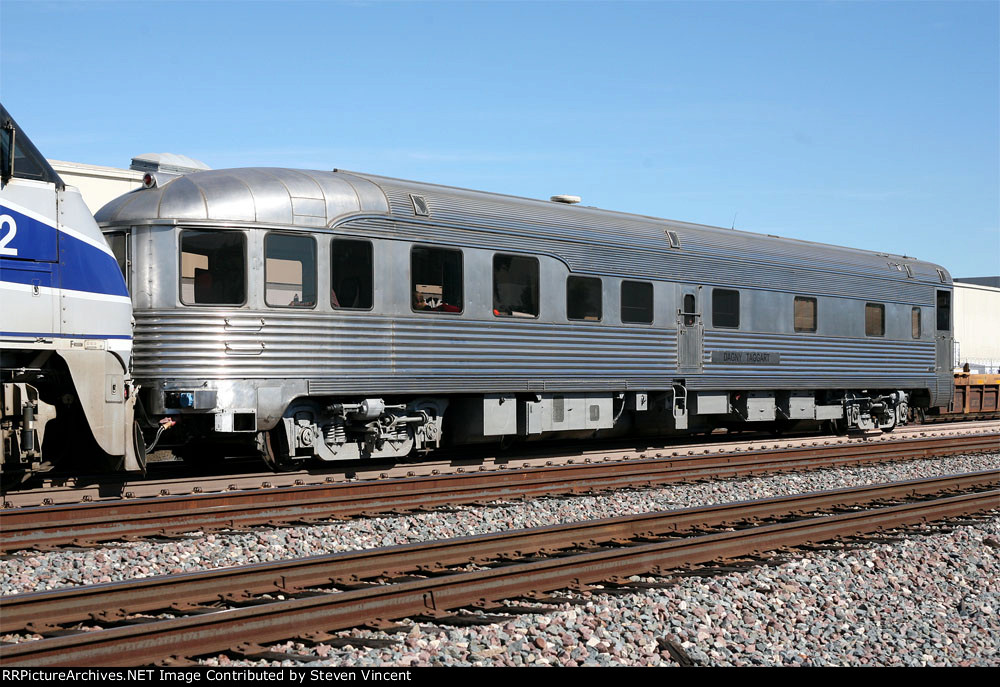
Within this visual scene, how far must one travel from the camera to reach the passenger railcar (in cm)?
1084

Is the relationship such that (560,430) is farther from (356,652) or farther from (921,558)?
(356,652)

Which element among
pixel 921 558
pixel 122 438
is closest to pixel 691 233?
pixel 921 558

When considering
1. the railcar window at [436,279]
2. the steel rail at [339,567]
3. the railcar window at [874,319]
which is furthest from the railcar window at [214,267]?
the railcar window at [874,319]

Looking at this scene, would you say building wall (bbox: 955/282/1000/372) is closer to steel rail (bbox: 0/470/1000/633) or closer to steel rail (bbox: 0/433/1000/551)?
steel rail (bbox: 0/433/1000/551)

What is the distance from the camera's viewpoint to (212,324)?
1073 centimetres

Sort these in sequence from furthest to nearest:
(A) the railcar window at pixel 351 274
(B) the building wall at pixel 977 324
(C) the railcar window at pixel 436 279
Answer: (B) the building wall at pixel 977 324
(C) the railcar window at pixel 436 279
(A) the railcar window at pixel 351 274

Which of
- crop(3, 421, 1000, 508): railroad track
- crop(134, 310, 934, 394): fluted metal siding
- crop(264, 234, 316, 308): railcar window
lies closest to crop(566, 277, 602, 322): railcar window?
crop(134, 310, 934, 394): fluted metal siding

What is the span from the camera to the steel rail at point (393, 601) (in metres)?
4.89

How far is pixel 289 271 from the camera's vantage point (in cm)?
1124

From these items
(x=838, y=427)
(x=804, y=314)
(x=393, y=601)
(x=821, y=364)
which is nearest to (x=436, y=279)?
(x=393, y=601)

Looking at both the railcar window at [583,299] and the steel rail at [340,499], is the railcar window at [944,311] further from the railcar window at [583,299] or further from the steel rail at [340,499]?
the railcar window at [583,299]

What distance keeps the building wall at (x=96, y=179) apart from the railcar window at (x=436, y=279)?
1049 centimetres

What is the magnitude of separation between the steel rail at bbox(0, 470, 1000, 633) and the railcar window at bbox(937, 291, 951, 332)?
1262cm

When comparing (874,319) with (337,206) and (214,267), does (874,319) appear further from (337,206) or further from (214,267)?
(214,267)
